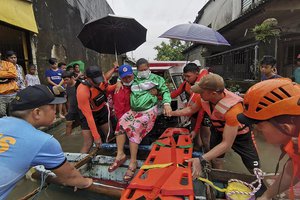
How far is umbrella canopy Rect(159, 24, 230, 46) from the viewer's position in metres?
4.73

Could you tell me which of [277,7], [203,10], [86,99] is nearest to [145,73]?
[86,99]

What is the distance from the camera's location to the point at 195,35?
4.81 meters

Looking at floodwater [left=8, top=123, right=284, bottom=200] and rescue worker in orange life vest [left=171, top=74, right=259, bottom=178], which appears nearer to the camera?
rescue worker in orange life vest [left=171, top=74, right=259, bottom=178]

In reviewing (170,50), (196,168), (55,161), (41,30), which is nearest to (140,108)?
(196,168)

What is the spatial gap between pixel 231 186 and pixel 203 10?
957 inches

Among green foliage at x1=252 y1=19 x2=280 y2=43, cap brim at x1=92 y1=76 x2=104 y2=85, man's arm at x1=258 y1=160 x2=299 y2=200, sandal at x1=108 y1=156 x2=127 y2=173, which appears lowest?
sandal at x1=108 y1=156 x2=127 y2=173

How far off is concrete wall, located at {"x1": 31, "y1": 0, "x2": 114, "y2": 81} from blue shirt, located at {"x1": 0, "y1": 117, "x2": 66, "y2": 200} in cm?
706

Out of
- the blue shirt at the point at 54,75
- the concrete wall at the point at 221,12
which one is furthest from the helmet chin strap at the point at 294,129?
the concrete wall at the point at 221,12

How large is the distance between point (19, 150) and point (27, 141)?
0.08 metres

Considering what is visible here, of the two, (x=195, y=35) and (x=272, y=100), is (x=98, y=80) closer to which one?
(x=195, y=35)

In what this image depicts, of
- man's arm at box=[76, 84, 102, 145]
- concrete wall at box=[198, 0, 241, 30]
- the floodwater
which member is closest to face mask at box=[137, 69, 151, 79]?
man's arm at box=[76, 84, 102, 145]

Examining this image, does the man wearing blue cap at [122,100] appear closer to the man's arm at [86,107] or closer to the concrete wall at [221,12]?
the man's arm at [86,107]

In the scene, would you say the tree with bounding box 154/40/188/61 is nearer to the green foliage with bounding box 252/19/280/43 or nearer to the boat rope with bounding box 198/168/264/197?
the green foliage with bounding box 252/19/280/43

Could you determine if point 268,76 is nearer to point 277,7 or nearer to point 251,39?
point 277,7
